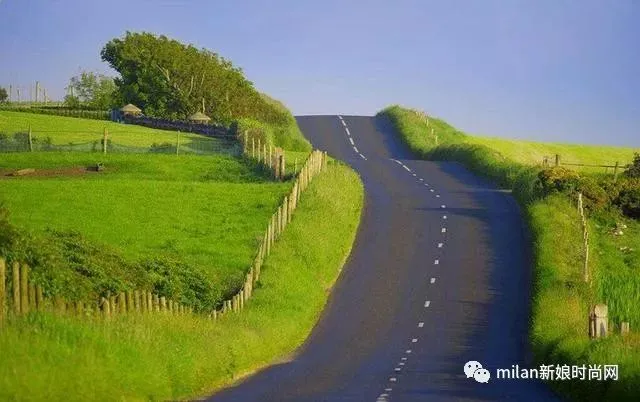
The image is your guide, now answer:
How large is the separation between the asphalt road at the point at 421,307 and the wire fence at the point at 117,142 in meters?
15.9

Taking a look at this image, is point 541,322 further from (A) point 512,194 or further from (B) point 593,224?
(A) point 512,194

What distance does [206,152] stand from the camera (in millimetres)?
88438

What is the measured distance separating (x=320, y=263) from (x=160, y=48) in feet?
296

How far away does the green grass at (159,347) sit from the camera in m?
21.9

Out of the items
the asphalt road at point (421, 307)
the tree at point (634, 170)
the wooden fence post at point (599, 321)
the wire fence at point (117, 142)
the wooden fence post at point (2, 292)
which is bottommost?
the asphalt road at point (421, 307)

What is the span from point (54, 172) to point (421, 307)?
111ft

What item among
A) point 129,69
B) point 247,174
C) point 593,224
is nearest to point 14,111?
point 129,69

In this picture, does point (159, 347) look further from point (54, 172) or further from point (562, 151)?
point (562, 151)

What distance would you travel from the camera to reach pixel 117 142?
95.2 metres

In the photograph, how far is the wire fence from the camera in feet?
281

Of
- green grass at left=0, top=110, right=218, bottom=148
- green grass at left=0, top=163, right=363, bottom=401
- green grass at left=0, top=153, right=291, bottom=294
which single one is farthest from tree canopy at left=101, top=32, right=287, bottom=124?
green grass at left=0, top=163, right=363, bottom=401

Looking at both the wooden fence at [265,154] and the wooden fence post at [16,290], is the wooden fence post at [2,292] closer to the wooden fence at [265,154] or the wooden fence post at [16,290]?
the wooden fence post at [16,290]

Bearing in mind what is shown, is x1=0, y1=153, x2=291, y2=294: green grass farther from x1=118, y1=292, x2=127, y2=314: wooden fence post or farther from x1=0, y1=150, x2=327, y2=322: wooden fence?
x1=118, y1=292, x2=127, y2=314: wooden fence post

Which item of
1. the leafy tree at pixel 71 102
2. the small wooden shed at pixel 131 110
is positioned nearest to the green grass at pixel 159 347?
the small wooden shed at pixel 131 110
